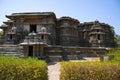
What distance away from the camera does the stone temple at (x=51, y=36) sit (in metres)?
18.7

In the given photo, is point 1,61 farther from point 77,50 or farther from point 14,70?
point 77,50

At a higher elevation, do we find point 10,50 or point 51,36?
point 51,36

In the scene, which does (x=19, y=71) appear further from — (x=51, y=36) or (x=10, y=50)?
(x=51, y=36)

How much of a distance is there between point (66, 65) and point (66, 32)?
69.4ft

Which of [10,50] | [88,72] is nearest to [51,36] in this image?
[10,50]

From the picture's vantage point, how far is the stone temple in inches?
734

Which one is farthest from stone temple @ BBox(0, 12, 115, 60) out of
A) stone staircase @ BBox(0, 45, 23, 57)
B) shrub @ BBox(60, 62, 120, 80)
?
shrub @ BBox(60, 62, 120, 80)

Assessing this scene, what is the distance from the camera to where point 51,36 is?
25781 mm

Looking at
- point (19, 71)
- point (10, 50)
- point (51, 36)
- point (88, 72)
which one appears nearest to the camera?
point (19, 71)

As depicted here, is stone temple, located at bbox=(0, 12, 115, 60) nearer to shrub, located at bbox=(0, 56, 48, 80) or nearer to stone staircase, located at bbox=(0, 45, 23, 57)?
stone staircase, located at bbox=(0, 45, 23, 57)

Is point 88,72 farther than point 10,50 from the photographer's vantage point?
No

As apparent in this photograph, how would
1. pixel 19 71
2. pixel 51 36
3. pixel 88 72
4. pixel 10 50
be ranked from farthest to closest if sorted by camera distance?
pixel 51 36, pixel 10 50, pixel 88 72, pixel 19 71

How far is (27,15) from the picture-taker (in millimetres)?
25750

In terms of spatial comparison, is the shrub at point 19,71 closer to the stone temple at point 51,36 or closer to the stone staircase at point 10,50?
the stone temple at point 51,36
